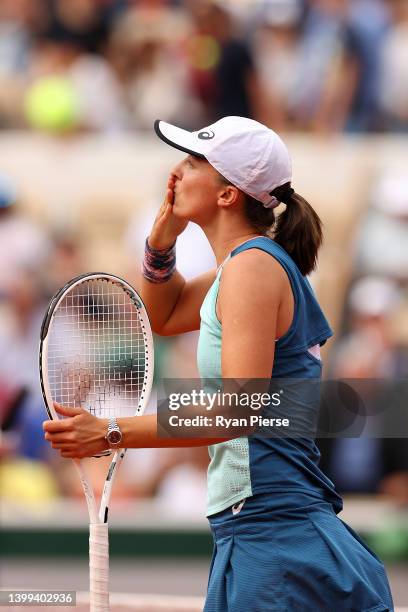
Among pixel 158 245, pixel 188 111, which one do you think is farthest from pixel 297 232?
pixel 188 111

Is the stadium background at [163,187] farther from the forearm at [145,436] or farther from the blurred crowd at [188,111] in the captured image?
the forearm at [145,436]

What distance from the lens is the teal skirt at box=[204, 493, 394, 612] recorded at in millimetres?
2809

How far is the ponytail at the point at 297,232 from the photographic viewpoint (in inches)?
120

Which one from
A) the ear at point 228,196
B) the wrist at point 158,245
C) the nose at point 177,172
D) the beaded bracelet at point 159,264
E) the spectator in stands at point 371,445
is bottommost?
the spectator in stands at point 371,445

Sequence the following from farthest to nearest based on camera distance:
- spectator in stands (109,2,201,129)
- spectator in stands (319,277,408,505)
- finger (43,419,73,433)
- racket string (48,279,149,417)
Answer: spectator in stands (109,2,201,129) < spectator in stands (319,277,408,505) < racket string (48,279,149,417) < finger (43,419,73,433)

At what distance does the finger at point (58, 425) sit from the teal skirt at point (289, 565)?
1.43 feet

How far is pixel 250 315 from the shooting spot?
2727mm

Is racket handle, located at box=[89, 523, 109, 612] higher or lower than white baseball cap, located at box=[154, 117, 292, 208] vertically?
lower

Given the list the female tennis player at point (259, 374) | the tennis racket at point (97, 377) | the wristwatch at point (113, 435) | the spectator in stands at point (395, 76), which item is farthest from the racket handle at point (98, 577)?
the spectator in stands at point (395, 76)

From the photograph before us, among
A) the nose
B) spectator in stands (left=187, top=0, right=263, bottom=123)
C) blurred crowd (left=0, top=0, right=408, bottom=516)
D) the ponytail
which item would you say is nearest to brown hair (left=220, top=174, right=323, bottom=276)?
the ponytail

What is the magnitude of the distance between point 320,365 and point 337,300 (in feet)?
17.7

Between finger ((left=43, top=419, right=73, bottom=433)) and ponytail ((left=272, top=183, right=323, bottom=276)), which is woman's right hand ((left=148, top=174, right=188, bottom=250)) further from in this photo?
finger ((left=43, top=419, right=73, bottom=433))

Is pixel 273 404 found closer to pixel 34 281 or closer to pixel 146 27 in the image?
pixel 34 281

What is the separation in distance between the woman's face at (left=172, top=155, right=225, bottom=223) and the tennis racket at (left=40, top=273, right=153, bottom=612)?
23 centimetres
